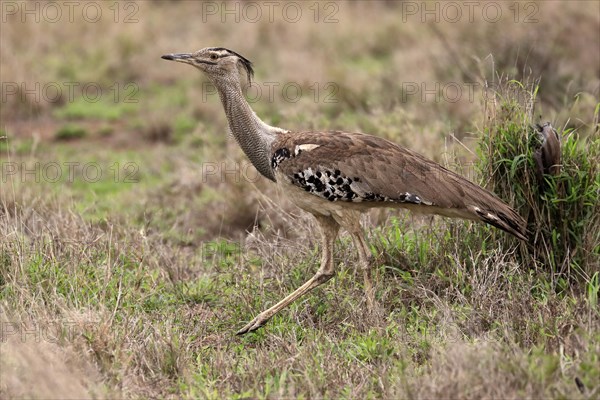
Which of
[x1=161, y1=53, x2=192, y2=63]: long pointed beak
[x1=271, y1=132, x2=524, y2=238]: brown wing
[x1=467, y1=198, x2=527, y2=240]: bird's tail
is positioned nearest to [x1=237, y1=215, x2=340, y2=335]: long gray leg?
[x1=271, y1=132, x2=524, y2=238]: brown wing

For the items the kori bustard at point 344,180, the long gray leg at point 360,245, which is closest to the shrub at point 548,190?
the kori bustard at point 344,180

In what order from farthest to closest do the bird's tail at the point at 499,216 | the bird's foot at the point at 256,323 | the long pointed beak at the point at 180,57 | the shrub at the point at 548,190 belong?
the long pointed beak at the point at 180,57 → the shrub at the point at 548,190 → the bird's foot at the point at 256,323 → the bird's tail at the point at 499,216

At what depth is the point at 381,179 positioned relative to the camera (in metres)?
4.77

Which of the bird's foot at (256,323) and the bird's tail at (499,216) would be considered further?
the bird's foot at (256,323)

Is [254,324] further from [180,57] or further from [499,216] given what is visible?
[180,57]

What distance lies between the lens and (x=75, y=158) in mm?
8352

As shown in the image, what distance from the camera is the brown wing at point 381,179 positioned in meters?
4.70

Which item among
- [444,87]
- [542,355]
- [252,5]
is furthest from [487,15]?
[542,355]

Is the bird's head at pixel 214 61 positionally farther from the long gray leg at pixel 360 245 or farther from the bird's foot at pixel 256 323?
the bird's foot at pixel 256 323

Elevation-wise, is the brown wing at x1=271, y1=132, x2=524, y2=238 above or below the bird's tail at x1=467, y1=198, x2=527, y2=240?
above

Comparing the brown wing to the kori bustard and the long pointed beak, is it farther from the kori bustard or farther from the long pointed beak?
the long pointed beak

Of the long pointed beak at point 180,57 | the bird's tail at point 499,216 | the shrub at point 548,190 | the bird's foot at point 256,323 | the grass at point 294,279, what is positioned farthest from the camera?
the long pointed beak at point 180,57

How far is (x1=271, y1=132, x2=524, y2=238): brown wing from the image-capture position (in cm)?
470

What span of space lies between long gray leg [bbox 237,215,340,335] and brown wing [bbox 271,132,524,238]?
0.28m
